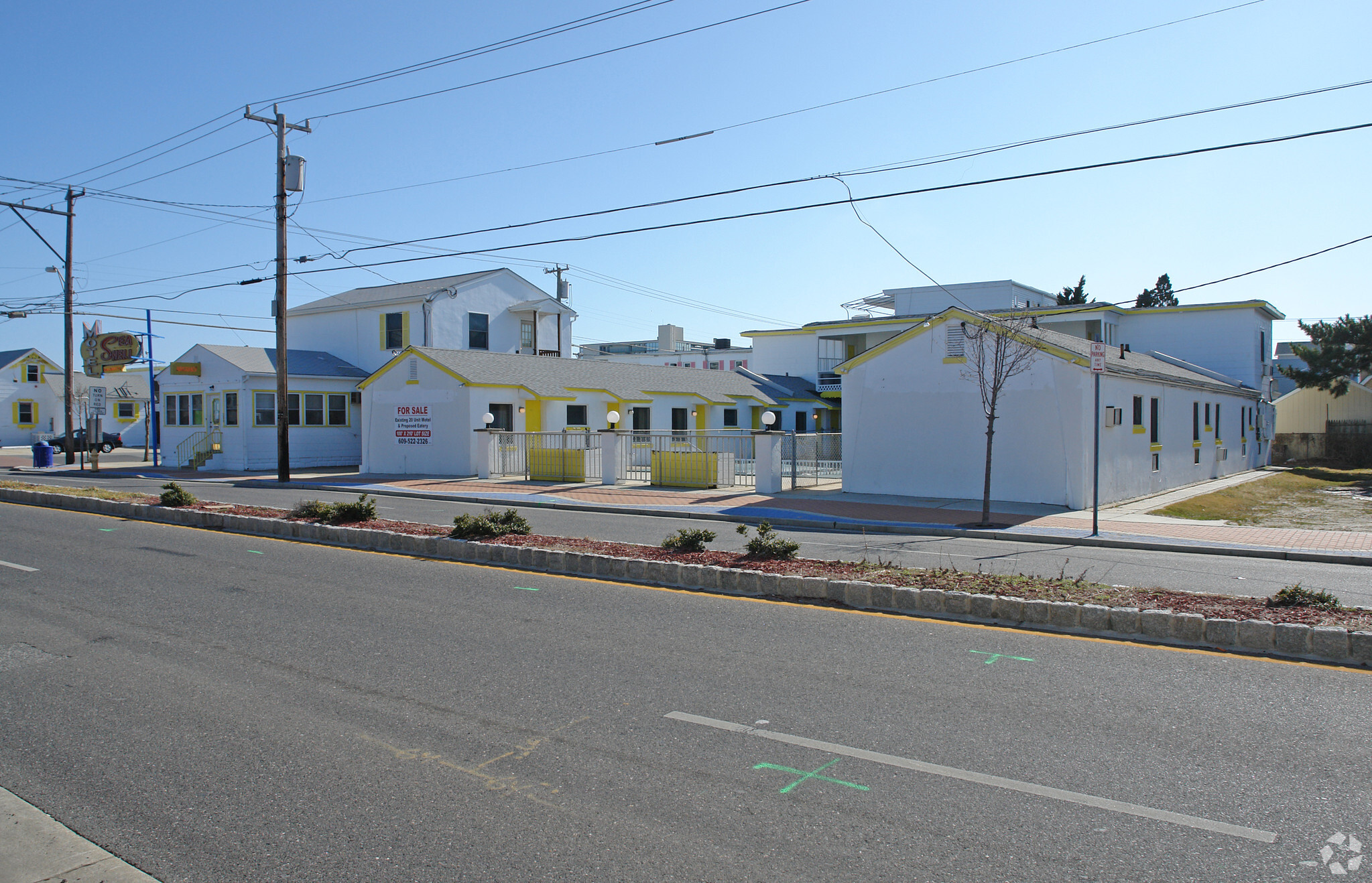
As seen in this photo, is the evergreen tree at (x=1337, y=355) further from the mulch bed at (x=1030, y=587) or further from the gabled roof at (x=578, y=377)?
the mulch bed at (x=1030, y=587)

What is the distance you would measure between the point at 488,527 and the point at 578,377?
21946 millimetres

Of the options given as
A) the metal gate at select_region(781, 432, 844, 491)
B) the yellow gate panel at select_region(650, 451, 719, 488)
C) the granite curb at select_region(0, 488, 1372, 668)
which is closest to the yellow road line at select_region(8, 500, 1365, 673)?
the granite curb at select_region(0, 488, 1372, 668)

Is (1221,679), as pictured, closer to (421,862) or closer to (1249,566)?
(421,862)

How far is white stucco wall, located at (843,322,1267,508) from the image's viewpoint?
18.6 meters

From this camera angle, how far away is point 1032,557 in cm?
1250

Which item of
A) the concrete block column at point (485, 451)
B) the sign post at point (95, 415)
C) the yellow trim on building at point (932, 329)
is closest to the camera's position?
the yellow trim on building at point (932, 329)

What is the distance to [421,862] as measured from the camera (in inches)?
149

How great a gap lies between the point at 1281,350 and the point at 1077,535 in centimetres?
7954

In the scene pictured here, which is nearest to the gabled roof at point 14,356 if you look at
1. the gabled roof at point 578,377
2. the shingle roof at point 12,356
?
the shingle roof at point 12,356

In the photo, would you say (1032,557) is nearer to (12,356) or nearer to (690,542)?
(690,542)

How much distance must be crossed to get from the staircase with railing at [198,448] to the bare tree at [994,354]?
2894cm

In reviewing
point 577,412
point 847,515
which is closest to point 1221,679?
point 847,515

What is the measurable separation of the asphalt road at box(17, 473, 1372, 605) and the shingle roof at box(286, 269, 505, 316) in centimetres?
2161

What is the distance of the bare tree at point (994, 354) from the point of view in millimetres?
17188
